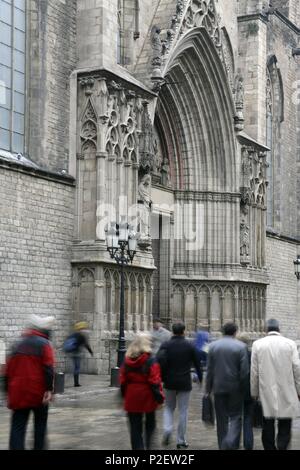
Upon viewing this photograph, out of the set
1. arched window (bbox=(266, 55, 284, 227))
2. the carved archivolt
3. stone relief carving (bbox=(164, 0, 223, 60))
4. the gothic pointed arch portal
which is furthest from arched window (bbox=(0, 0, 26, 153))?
arched window (bbox=(266, 55, 284, 227))

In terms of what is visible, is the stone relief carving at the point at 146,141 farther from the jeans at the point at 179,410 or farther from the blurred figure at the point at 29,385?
the blurred figure at the point at 29,385

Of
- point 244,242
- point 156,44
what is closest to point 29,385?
point 156,44

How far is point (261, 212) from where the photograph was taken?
1352 inches

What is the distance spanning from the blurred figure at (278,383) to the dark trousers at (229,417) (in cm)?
28

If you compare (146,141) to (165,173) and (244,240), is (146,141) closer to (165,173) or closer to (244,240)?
(165,173)

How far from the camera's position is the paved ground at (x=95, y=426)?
11922 millimetres

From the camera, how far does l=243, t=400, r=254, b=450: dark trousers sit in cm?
1110

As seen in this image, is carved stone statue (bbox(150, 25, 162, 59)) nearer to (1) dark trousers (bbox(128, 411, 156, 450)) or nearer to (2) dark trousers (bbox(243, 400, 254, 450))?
(2) dark trousers (bbox(243, 400, 254, 450))

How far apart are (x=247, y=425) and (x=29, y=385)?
3223mm

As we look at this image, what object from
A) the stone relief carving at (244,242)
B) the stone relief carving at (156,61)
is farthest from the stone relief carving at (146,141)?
the stone relief carving at (244,242)

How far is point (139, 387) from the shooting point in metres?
9.87

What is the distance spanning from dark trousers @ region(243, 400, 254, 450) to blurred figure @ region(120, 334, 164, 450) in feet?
5.45

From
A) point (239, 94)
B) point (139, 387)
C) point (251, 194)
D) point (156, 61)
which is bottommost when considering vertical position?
point (139, 387)

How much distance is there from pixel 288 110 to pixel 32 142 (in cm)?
2055
